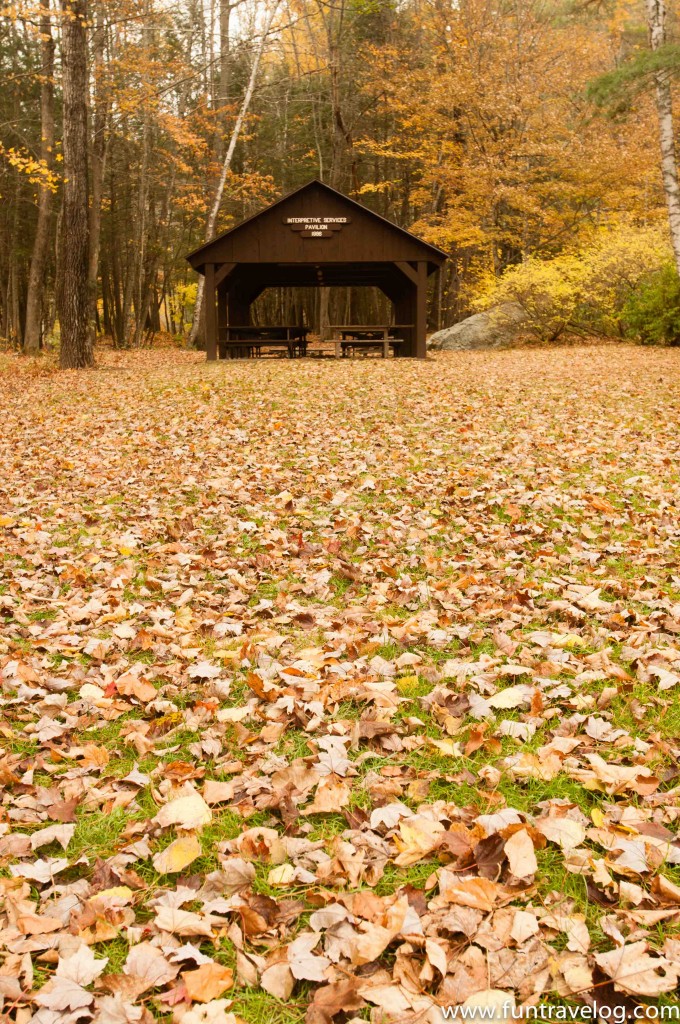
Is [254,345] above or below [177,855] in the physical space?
above

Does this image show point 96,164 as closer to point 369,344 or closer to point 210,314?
point 210,314

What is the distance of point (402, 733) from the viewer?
3127mm

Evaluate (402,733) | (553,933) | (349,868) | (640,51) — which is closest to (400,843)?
(349,868)

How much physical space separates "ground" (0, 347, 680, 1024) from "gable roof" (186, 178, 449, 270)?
48.9 ft

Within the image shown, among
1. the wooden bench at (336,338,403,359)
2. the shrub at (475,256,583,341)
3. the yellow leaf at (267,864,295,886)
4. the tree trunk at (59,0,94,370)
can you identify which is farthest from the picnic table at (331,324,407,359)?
the yellow leaf at (267,864,295,886)

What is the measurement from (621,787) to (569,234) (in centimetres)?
2958

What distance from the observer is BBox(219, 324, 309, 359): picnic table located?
71.2ft

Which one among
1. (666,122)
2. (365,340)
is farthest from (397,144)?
(666,122)

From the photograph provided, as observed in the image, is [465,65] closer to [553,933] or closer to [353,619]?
[353,619]

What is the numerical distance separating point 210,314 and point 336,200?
4.78m

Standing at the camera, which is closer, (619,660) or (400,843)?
(400,843)

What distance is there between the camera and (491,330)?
25812 mm

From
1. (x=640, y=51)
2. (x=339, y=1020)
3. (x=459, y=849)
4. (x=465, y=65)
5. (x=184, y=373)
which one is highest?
(x=465, y=65)

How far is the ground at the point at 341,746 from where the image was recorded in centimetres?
199
